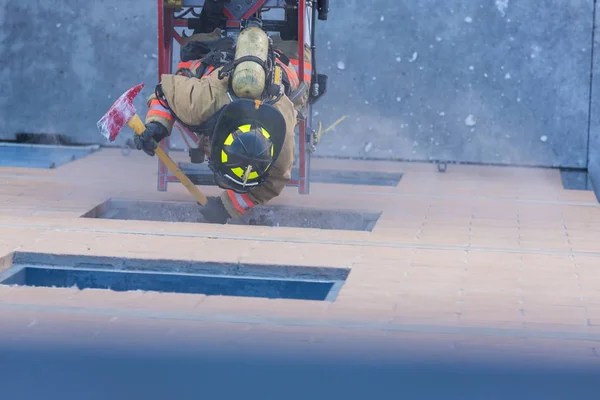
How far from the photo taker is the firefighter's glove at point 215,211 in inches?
245

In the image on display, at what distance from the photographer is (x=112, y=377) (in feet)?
11.6

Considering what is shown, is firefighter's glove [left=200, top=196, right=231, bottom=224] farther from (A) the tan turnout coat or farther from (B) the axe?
(B) the axe

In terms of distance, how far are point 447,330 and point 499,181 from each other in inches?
145

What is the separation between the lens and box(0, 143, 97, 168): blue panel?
26.4 ft

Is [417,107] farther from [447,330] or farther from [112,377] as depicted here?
[112,377]

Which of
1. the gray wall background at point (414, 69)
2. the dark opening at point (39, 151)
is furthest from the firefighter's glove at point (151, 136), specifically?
the gray wall background at point (414, 69)

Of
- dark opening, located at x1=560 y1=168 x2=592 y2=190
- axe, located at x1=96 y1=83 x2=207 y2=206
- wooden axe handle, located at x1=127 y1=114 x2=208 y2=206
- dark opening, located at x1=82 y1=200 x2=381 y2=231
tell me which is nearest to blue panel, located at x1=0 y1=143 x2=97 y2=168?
dark opening, located at x1=82 y1=200 x2=381 y2=231

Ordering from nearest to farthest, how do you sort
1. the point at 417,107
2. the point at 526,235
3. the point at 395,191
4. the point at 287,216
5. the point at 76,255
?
the point at 76,255 < the point at 526,235 < the point at 287,216 < the point at 395,191 < the point at 417,107

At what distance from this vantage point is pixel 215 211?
6227 millimetres

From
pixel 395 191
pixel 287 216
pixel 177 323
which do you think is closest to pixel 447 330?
pixel 177 323

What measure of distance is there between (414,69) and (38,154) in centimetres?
306

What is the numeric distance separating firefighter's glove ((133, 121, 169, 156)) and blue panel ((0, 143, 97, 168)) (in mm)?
2379

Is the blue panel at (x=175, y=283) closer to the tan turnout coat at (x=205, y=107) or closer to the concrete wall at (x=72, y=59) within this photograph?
the tan turnout coat at (x=205, y=107)

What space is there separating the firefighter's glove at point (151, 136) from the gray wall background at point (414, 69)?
264cm
